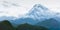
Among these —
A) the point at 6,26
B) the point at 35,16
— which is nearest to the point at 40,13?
the point at 35,16

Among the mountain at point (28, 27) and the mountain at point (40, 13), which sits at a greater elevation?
the mountain at point (40, 13)

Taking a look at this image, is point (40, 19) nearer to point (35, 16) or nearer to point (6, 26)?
point (35, 16)

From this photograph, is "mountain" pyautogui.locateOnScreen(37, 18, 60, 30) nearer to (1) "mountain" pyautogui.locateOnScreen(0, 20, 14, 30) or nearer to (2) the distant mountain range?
(2) the distant mountain range

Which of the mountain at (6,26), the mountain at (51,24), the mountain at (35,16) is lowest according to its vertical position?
the mountain at (6,26)

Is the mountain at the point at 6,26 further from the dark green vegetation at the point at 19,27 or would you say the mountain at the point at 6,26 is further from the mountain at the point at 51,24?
the mountain at the point at 51,24

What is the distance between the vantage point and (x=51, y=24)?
2.28 feet

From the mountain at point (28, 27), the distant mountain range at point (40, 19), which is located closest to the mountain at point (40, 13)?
the distant mountain range at point (40, 19)

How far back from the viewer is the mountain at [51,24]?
68cm

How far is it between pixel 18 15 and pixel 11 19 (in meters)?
0.07

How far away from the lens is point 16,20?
2.50 ft

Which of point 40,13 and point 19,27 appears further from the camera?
point 40,13

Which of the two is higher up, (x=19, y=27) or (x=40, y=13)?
(x=40, y=13)

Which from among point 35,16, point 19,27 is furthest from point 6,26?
point 35,16

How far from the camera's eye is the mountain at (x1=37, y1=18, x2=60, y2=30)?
68 centimetres
